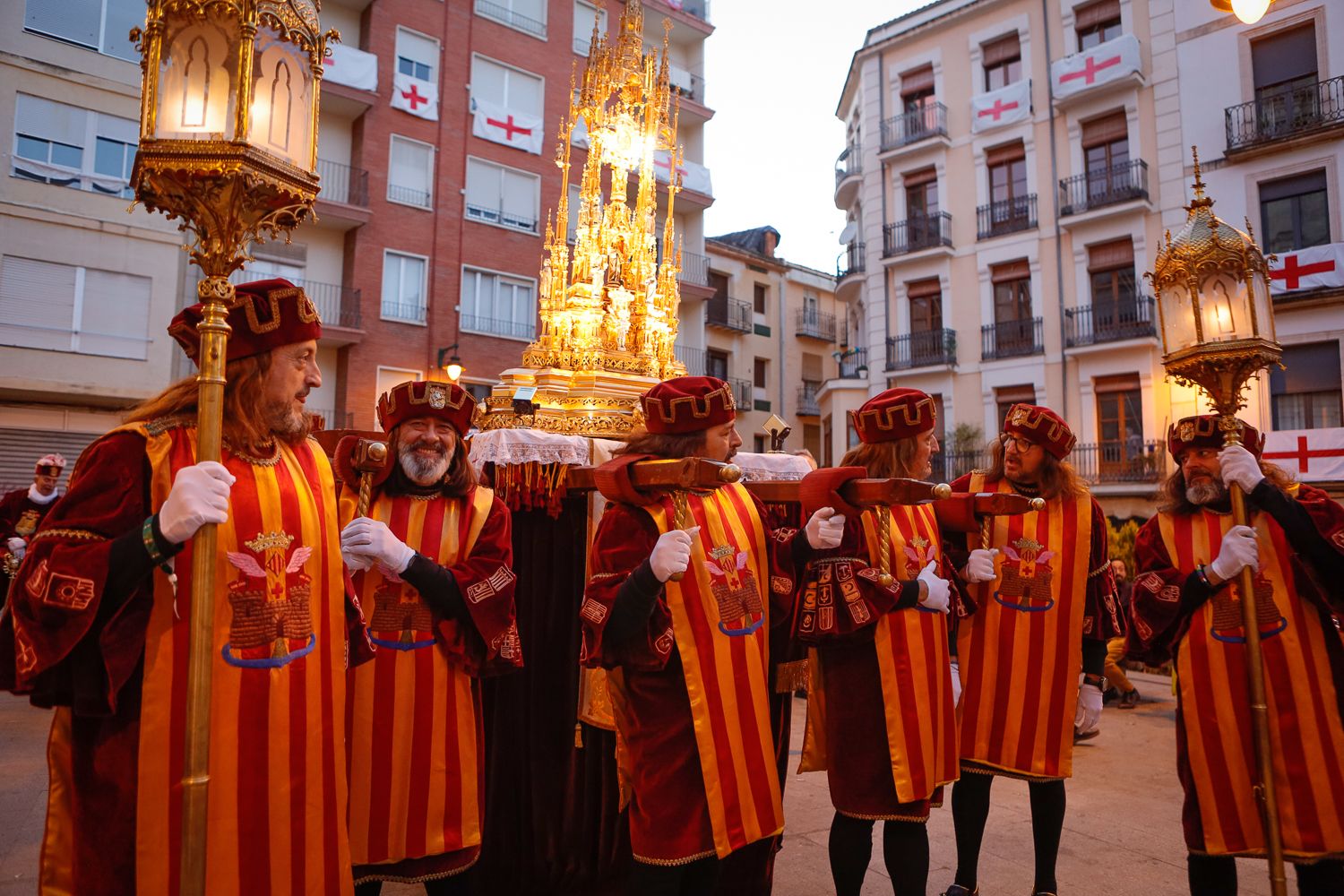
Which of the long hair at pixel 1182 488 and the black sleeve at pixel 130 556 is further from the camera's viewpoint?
the long hair at pixel 1182 488

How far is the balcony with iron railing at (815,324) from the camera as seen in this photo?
91.8 feet

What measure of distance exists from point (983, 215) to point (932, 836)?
1792 centimetres

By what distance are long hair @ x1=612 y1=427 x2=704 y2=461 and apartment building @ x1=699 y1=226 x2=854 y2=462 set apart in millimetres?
19232

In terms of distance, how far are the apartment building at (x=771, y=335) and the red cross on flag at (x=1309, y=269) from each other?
10658 millimetres

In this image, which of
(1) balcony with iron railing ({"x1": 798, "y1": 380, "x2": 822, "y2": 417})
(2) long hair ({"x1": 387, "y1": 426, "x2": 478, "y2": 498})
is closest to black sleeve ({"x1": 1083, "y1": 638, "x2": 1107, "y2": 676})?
(2) long hair ({"x1": 387, "y1": 426, "x2": 478, "y2": 498})

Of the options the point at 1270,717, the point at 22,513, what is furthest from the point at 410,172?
the point at 1270,717

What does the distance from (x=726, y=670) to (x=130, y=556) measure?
1768 mm

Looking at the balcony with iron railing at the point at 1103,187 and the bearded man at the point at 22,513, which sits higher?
the balcony with iron railing at the point at 1103,187

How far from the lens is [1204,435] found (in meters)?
3.68

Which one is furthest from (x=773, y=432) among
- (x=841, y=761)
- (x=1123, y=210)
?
(x=1123, y=210)

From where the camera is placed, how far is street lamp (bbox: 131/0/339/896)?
1930mm

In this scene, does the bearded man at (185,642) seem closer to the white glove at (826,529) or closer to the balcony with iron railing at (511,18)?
the white glove at (826,529)

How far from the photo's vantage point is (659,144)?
7.23m

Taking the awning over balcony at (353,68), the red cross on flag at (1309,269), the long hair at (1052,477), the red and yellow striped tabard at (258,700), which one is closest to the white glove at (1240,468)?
the long hair at (1052,477)
